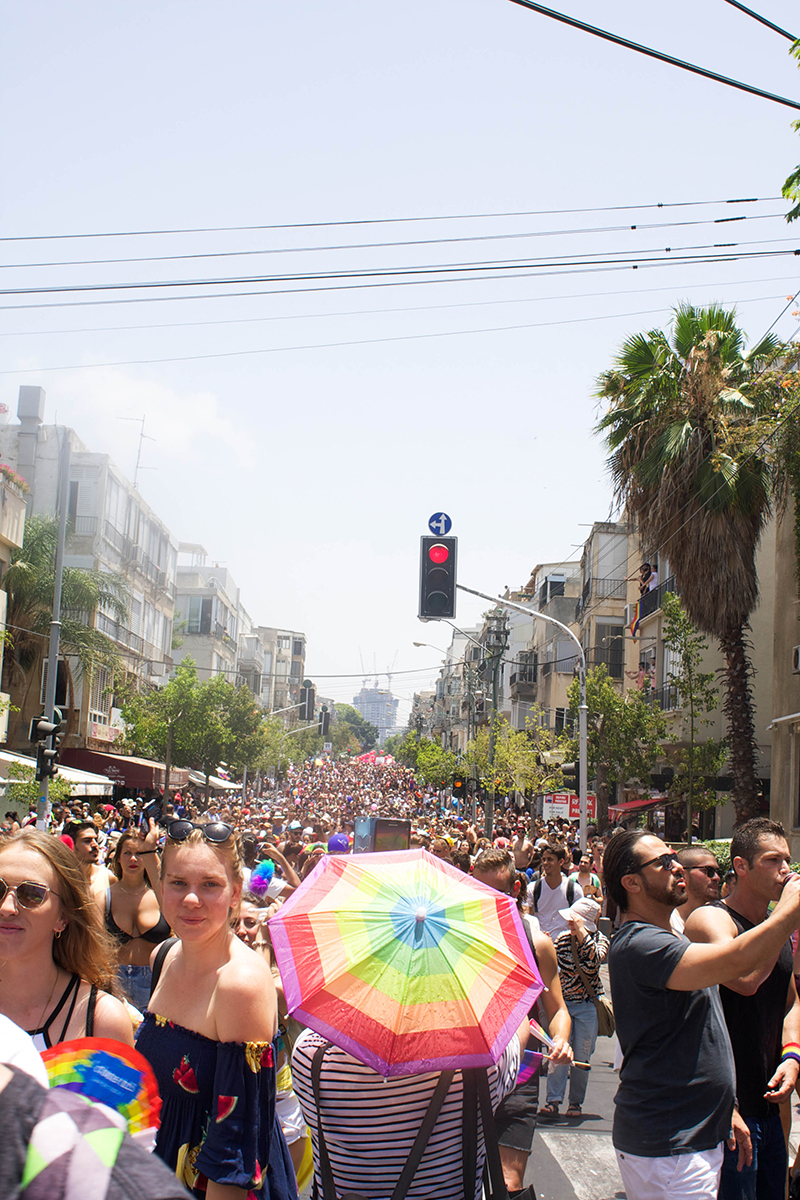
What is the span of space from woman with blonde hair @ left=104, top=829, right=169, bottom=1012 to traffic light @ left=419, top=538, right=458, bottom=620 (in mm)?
6304

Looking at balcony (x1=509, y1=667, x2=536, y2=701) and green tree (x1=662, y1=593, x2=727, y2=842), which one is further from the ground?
balcony (x1=509, y1=667, x2=536, y2=701)

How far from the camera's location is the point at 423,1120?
3.09m

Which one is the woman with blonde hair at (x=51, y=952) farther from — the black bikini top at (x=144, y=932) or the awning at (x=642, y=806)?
the awning at (x=642, y=806)

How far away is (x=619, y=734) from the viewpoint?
101ft

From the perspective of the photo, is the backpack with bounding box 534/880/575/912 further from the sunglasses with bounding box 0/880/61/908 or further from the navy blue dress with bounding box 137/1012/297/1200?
the sunglasses with bounding box 0/880/61/908

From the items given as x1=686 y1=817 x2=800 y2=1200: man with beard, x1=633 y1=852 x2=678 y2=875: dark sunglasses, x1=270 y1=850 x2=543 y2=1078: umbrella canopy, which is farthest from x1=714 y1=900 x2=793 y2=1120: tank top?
x1=270 y1=850 x2=543 y2=1078: umbrella canopy

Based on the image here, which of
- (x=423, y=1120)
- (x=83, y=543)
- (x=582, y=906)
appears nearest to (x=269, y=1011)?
(x=423, y=1120)

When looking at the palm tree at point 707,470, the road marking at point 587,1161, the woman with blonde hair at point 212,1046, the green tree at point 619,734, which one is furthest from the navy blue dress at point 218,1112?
the green tree at point 619,734

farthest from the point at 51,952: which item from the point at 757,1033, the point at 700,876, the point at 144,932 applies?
the point at 700,876

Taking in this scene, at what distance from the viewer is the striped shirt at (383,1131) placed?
307cm

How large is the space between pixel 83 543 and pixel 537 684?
27475 millimetres

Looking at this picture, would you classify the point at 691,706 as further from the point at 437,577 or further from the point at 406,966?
the point at 406,966

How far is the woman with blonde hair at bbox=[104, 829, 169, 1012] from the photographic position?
5.93m

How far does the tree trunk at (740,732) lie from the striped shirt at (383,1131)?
59.0ft
